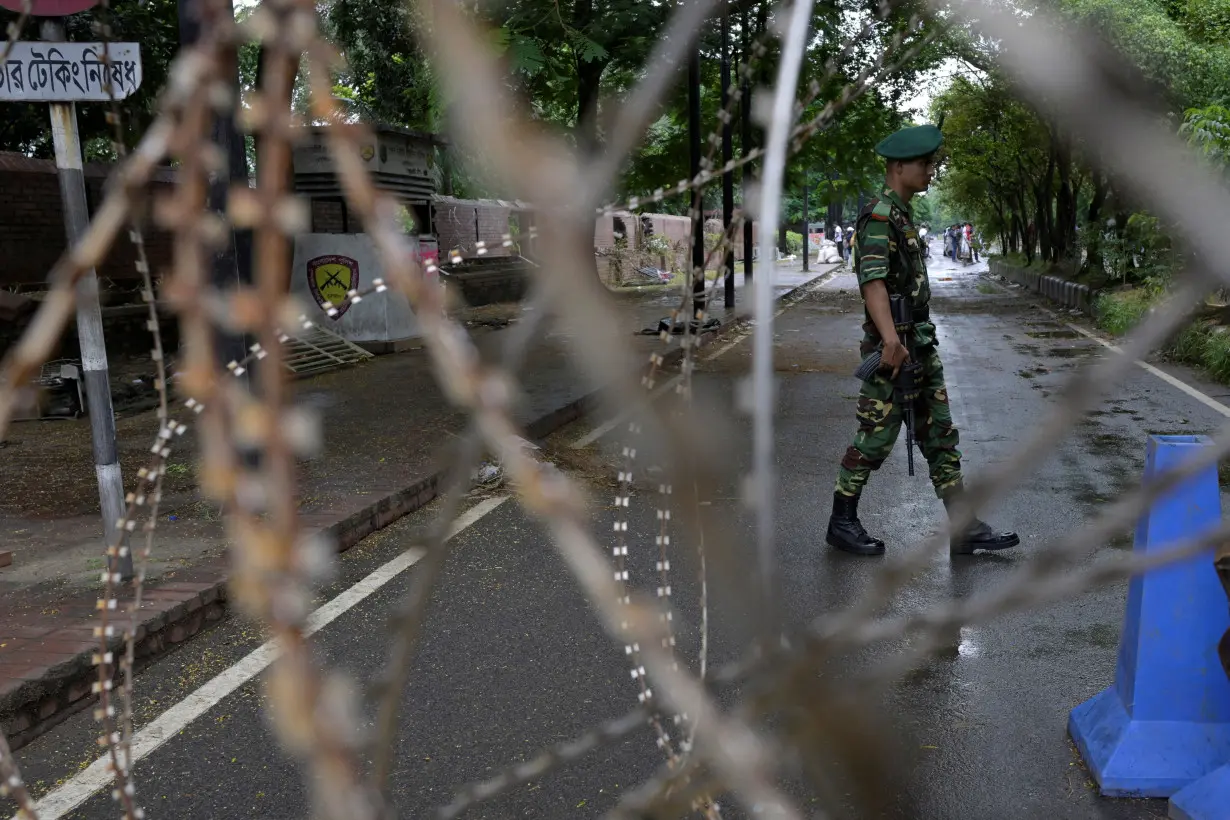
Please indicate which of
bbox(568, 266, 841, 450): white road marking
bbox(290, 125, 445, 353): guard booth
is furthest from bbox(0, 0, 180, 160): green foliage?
bbox(568, 266, 841, 450): white road marking

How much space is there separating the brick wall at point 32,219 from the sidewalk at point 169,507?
2247 mm

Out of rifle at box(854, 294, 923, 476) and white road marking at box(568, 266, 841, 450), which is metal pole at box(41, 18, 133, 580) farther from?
rifle at box(854, 294, 923, 476)

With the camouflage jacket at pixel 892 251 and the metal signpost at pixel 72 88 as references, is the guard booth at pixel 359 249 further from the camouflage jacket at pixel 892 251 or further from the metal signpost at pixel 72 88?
the camouflage jacket at pixel 892 251

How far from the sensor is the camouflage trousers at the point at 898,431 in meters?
5.34

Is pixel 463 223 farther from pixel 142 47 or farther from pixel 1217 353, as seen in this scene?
pixel 1217 353

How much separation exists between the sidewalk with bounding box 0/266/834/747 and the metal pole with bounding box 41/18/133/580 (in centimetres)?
34

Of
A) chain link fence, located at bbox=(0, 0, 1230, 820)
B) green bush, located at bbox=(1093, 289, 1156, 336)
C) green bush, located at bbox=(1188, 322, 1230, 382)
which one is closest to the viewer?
chain link fence, located at bbox=(0, 0, 1230, 820)

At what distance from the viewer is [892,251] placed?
5.21 m

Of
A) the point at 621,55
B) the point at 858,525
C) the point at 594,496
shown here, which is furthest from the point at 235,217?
the point at 621,55

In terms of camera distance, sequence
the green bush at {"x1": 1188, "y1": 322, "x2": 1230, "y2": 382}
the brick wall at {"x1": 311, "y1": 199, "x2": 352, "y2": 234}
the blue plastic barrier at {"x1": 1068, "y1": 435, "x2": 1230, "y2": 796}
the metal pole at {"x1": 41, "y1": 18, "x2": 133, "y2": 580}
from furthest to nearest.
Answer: the brick wall at {"x1": 311, "y1": 199, "x2": 352, "y2": 234} → the green bush at {"x1": 1188, "y1": 322, "x2": 1230, "y2": 382} → the metal pole at {"x1": 41, "y1": 18, "x2": 133, "y2": 580} → the blue plastic barrier at {"x1": 1068, "y1": 435, "x2": 1230, "y2": 796}

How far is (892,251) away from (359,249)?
31.4 feet

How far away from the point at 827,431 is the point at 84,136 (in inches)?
523

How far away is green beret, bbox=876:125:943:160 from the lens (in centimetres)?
502

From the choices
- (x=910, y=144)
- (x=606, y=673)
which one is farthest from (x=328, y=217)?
(x=606, y=673)
